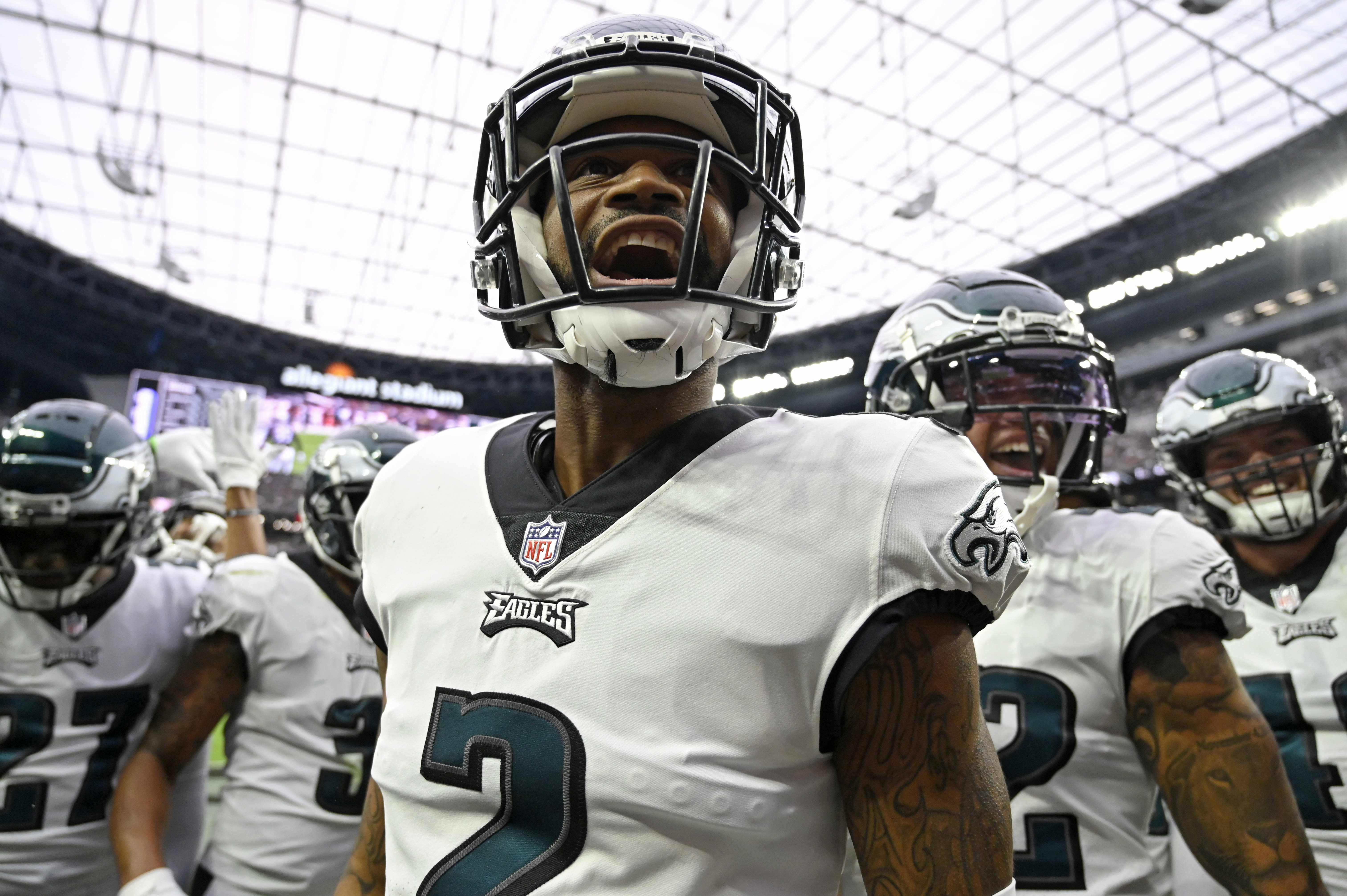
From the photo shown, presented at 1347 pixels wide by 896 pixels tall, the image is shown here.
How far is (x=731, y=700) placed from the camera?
3.43 ft

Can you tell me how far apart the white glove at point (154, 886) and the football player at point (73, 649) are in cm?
74

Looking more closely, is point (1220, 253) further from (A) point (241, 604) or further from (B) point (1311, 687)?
(A) point (241, 604)

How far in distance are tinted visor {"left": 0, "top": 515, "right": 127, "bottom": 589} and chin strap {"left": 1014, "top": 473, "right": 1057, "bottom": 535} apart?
2833mm

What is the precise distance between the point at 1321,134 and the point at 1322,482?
13.0 m

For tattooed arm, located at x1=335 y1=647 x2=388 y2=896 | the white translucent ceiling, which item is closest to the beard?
tattooed arm, located at x1=335 y1=647 x2=388 y2=896

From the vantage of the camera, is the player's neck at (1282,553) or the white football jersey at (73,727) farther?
the player's neck at (1282,553)

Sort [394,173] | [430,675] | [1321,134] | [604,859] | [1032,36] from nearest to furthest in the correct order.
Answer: [604,859]
[430,675]
[1032,36]
[1321,134]
[394,173]

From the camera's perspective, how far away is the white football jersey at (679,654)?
1029mm

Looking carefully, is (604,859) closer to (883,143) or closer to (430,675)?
(430,675)

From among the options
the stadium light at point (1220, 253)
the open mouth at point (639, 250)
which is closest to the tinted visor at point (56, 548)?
the open mouth at point (639, 250)

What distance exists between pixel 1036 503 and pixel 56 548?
3.00m

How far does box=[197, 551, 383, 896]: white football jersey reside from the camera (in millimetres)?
2594

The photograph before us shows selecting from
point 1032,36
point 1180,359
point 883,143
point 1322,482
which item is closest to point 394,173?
point 883,143

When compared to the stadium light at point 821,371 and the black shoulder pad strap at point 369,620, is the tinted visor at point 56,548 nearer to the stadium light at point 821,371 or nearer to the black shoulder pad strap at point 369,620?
A: the black shoulder pad strap at point 369,620
